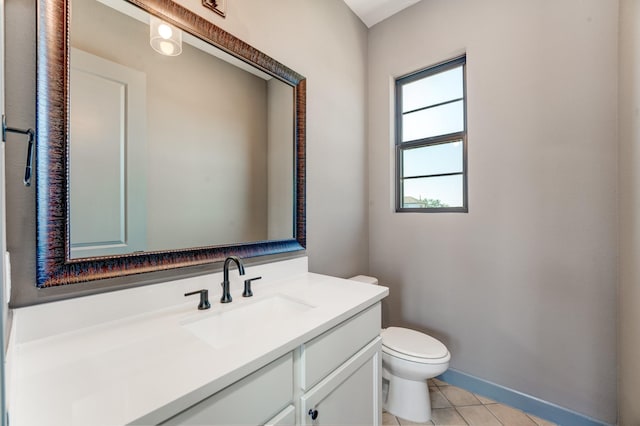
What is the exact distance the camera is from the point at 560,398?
1570 mm

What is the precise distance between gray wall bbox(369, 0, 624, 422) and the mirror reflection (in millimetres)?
1311

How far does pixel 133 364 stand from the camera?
69 cm

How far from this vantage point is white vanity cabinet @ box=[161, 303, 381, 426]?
0.68m

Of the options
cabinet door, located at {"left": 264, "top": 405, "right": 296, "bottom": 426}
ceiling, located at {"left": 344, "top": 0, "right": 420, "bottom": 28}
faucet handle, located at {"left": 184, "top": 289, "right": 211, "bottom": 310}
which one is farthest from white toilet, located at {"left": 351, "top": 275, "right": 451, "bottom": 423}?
ceiling, located at {"left": 344, "top": 0, "right": 420, "bottom": 28}

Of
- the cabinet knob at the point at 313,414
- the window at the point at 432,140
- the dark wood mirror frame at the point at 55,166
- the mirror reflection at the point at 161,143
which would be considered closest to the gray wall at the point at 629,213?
the window at the point at 432,140

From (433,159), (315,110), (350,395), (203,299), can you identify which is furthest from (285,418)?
(433,159)

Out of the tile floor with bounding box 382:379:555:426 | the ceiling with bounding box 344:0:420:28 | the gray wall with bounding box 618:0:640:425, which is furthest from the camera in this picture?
the ceiling with bounding box 344:0:420:28

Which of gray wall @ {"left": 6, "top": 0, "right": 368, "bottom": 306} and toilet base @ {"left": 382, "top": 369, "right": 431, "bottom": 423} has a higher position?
gray wall @ {"left": 6, "top": 0, "right": 368, "bottom": 306}

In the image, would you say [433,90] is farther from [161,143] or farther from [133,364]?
[133,364]

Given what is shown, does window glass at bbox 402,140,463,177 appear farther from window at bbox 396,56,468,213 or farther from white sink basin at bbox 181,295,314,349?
white sink basin at bbox 181,295,314,349

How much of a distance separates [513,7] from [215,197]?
2136 mm

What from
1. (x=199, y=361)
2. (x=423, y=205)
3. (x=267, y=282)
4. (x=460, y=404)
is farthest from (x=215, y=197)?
(x=460, y=404)

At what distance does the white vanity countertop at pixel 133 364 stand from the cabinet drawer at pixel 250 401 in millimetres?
35

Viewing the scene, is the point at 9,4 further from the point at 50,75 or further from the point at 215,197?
the point at 215,197
